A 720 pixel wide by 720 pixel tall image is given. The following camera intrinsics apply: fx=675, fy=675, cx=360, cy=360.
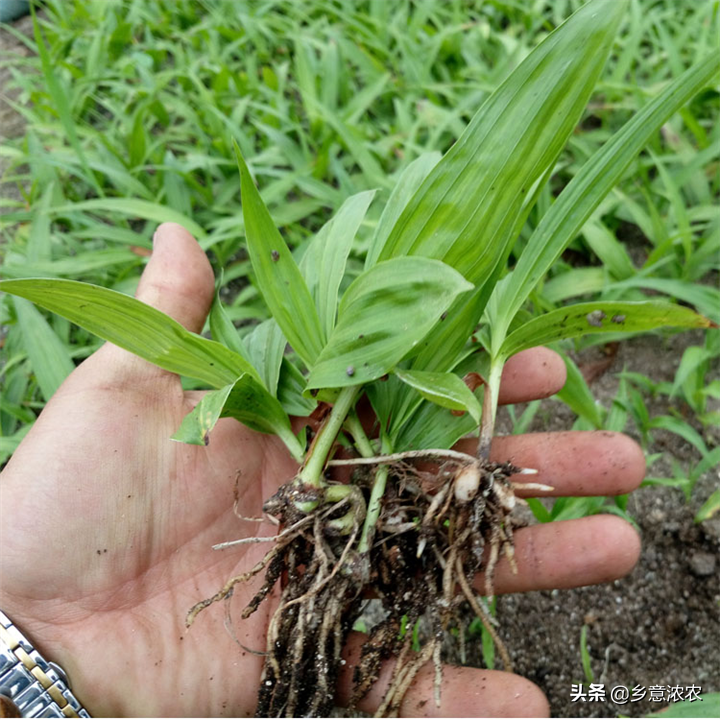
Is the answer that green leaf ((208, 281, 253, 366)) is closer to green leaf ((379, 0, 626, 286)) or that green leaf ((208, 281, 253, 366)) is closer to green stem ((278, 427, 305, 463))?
green stem ((278, 427, 305, 463))

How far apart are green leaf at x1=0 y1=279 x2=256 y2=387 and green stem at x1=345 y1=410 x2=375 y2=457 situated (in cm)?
20

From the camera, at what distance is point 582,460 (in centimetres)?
132

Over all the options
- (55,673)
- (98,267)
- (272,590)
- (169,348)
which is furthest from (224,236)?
(55,673)

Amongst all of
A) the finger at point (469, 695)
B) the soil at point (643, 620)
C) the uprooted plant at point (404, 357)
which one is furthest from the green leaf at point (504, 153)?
the soil at point (643, 620)

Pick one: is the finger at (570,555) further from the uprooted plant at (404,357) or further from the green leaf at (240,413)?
the green leaf at (240,413)

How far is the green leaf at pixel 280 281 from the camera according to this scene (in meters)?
1.14

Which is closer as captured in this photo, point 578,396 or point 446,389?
point 446,389

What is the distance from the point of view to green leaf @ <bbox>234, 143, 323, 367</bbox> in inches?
44.8

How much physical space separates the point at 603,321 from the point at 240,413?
2.14ft

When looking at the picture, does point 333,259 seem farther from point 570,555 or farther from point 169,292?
point 570,555

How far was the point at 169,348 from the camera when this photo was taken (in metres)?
1.15

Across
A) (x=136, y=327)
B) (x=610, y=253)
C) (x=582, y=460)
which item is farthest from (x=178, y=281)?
(x=610, y=253)

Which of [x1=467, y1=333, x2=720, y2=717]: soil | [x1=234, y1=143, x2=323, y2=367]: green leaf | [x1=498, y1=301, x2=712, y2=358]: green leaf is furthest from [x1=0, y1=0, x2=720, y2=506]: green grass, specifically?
[x1=234, y1=143, x2=323, y2=367]: green leaf

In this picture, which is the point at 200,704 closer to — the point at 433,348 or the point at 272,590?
the point at 272,590
